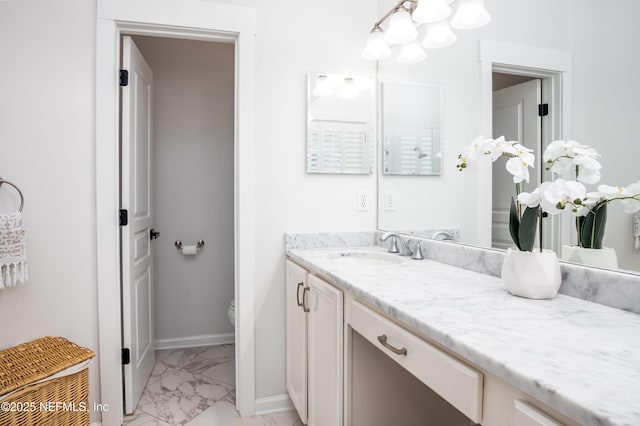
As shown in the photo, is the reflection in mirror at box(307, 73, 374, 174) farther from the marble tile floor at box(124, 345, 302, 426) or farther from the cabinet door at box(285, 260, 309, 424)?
the marble tile floor at box(124, 345, 302, 426)

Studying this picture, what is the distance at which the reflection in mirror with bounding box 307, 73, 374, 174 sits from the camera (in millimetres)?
2053

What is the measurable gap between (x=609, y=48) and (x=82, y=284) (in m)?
2.25

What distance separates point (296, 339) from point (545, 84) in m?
1.49

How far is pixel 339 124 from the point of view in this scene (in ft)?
6.89

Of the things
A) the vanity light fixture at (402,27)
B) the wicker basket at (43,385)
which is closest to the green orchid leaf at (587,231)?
the vanity light fixture at (402,27)

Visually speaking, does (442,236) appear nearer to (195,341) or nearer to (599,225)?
(599,225)

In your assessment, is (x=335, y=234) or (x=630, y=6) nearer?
(x=630, y=6)

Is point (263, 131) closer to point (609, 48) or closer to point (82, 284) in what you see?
point (82, 284)

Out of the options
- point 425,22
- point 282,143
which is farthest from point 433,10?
point 282,143

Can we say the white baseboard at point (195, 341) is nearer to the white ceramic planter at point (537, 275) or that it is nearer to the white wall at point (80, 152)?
the white wall at point (80, 152)

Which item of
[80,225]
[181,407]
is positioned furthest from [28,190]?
[181,407]

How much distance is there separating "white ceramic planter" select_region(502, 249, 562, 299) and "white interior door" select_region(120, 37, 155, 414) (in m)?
1.81

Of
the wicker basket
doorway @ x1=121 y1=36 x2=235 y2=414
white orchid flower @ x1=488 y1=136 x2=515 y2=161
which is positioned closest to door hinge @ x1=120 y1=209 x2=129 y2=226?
the wicker basket

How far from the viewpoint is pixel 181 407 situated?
204 centimetres
